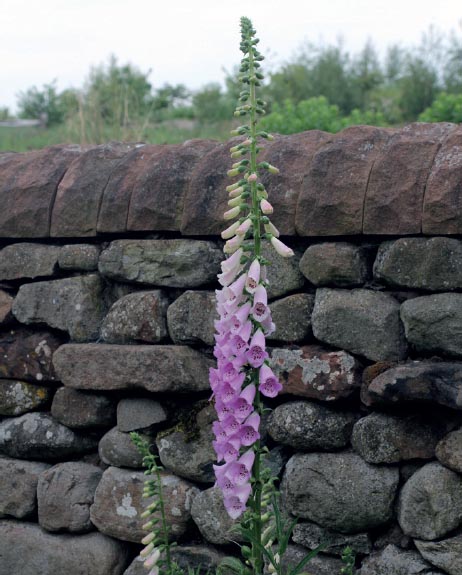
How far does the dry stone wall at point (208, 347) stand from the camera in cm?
268

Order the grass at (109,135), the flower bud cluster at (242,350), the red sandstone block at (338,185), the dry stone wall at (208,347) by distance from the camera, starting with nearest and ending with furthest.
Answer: the flower bud cluster at (242,350), the dry stone wall at (208,347), the red sandstone block at (338,185), the grass at (109,135)

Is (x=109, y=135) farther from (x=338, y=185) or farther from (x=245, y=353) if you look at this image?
(x=245, y=353)

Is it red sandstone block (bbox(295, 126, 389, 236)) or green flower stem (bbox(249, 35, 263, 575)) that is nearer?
green flower stem (bbox(249, 35, 263, 575))

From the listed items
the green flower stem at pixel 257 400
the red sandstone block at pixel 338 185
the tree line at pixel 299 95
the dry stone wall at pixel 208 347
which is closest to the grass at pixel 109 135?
the tree line at pixel 299 95

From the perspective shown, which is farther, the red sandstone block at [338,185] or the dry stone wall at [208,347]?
the red sandstone block at [338,185]

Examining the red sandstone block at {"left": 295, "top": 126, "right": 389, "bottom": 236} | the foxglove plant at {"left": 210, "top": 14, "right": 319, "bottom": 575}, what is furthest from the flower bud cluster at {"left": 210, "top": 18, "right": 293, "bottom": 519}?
the red sandstone block at {"left": 295, "top": 126, "right": 389, "bottom": 236}

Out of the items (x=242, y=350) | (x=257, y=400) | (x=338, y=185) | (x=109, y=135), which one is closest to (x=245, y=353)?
(x=242, y=350)

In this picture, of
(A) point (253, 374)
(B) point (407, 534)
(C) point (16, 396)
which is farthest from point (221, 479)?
(C) point (16, 396)

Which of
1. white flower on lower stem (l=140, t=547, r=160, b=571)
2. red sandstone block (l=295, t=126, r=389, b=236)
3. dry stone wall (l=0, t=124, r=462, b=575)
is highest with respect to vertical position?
red sandstone block (l=295, t=126, r=389, b=236)

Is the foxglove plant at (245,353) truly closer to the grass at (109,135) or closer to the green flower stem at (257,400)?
the green flower stem at (257,400)

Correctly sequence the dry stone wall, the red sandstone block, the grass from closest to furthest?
1. the dry stone wall
2. the red sandstone block
3. the grass

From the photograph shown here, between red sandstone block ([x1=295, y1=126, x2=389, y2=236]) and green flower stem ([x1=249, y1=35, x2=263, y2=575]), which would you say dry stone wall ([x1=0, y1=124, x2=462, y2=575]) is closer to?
red sandstone block ([x1=295, y1=126, x2=389, y2=236])

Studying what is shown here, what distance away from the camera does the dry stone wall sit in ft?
8.80

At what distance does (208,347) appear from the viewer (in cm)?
321
